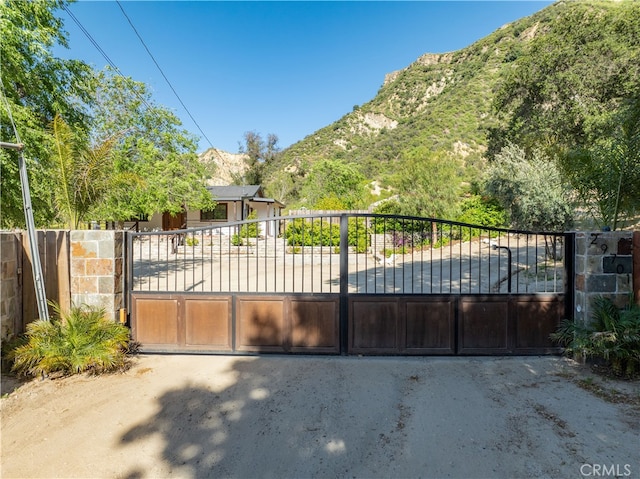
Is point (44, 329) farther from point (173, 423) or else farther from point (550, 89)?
point (550, 89)

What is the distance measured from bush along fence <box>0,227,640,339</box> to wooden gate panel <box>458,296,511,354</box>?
100 centimetres

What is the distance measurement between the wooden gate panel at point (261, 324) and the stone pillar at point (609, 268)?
4.23 metres

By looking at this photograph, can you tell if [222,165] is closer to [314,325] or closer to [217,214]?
[217,214]

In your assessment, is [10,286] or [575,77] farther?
[575,77]

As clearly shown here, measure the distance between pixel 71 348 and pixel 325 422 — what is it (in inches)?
132

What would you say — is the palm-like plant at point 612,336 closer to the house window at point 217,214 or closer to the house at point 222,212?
the house at point 222,212

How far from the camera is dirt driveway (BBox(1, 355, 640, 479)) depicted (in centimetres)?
254

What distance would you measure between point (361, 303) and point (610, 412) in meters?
2.83

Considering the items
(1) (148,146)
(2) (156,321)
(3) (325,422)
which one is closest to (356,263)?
(2) (156,321)

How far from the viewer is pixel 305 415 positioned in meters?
3.22

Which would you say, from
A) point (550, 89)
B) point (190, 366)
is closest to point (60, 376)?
point (190, 366)

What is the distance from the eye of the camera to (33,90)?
23.0ft

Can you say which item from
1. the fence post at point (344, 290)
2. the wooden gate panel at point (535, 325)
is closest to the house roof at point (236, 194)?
the fence post at point (344, 290)

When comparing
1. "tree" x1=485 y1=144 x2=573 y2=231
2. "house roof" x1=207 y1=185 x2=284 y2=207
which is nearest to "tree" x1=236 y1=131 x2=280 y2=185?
"house roof" x1=207 y1=185 x2=284 y2=207
